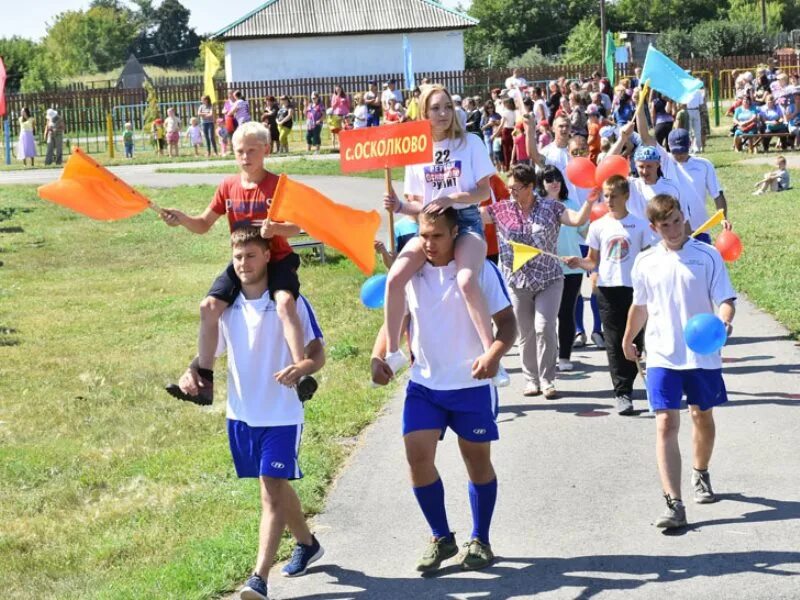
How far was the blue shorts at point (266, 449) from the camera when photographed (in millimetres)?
6086

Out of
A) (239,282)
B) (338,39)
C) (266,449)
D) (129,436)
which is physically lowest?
(129,436)

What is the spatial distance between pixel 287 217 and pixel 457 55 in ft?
204

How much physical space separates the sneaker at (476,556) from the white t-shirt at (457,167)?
104 inches

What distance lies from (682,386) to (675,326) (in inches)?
12.7

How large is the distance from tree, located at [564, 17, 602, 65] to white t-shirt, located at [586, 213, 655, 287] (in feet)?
238

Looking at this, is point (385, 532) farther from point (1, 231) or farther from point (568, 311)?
point (1, 231)

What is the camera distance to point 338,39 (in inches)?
2640

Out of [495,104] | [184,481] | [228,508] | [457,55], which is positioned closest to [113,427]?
[184,481]

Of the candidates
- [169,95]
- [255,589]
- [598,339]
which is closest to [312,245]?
[598,339]

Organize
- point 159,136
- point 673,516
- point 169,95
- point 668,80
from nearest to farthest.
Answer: point 673,516 → point 668,80 → point 159,136 → point 169,95

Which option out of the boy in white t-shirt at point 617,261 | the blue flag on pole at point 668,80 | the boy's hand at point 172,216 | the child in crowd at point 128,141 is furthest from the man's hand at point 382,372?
the child in crowd at point 128,141

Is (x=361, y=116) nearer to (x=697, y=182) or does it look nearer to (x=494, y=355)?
(x=697, y=182)

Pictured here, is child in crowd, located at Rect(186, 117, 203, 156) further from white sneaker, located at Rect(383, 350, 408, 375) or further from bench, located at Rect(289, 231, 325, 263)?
white sneaker, located at Rect(383, 350, 408, 375)

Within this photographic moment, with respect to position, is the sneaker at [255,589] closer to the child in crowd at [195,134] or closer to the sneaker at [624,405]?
the sneaker at [624,405]
